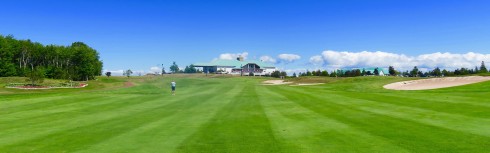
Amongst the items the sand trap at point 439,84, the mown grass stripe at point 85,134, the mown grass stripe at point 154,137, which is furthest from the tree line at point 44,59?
the mown grass stripe at point 154,137

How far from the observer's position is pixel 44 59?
12338cm

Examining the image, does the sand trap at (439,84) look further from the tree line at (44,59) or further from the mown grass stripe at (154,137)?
the tree line at (44,59)

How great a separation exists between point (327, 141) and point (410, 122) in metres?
5.71

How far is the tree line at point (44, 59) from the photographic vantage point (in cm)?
10538

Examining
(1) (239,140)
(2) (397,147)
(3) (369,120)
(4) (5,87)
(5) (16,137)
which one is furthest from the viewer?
(4) (5,87)

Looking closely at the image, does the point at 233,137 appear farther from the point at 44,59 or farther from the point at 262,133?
the point at 44,59

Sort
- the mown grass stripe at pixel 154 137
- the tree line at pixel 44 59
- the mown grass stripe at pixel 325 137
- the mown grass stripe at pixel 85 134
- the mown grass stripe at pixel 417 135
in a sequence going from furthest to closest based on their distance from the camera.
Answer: the tree line at pixel 44 59 → the mown grass stripe at pixel 85 134 → the mown grass stripe at pixel 154 137 → the mown grass stripe at pixel 325 137 → the mown grass stripe at pixel 417 135

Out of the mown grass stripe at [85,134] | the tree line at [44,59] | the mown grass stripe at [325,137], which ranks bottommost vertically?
the mown grass stripe at [85,134]

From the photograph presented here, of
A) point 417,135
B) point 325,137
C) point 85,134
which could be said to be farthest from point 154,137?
point 417,135

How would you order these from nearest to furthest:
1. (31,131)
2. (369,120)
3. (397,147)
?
(397,147) → (31,131) → (369,120)

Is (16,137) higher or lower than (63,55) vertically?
lower

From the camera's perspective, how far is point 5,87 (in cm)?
7119

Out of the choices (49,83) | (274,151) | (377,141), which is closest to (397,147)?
(377,141)

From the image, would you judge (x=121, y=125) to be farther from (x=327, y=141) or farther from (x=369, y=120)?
(x=369, y=120)
